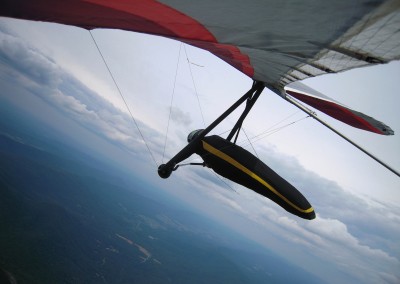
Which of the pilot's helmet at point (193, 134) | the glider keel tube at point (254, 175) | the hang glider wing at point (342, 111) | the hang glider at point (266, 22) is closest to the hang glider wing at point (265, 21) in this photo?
the hang glider at point (266, 22)

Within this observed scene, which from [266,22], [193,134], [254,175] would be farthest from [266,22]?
[193,134]

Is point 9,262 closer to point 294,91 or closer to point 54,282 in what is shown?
point 54,282

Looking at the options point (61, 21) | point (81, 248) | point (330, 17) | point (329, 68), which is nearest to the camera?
point (330, 17)

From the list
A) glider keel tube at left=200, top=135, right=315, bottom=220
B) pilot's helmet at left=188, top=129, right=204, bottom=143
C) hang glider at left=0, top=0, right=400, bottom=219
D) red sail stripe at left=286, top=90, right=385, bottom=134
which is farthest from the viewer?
pilot's helmet at left=188, top=129, right=204, bottom=143

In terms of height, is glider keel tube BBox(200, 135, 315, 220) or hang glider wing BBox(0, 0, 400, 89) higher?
hang glider wing BBox(0, 0, 400, 89)

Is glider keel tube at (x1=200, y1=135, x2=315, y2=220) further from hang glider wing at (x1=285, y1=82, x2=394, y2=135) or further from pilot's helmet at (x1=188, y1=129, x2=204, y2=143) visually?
hang glider wing at (x1=285, y1=82, x2=394, y2=135)

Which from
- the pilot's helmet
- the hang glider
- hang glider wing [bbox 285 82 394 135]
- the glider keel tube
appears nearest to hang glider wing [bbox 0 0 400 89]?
the hang glider

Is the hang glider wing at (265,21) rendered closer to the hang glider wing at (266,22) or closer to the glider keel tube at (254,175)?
the hang glider wing at (266,22)

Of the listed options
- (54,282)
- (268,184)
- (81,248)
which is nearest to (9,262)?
(54,282)
